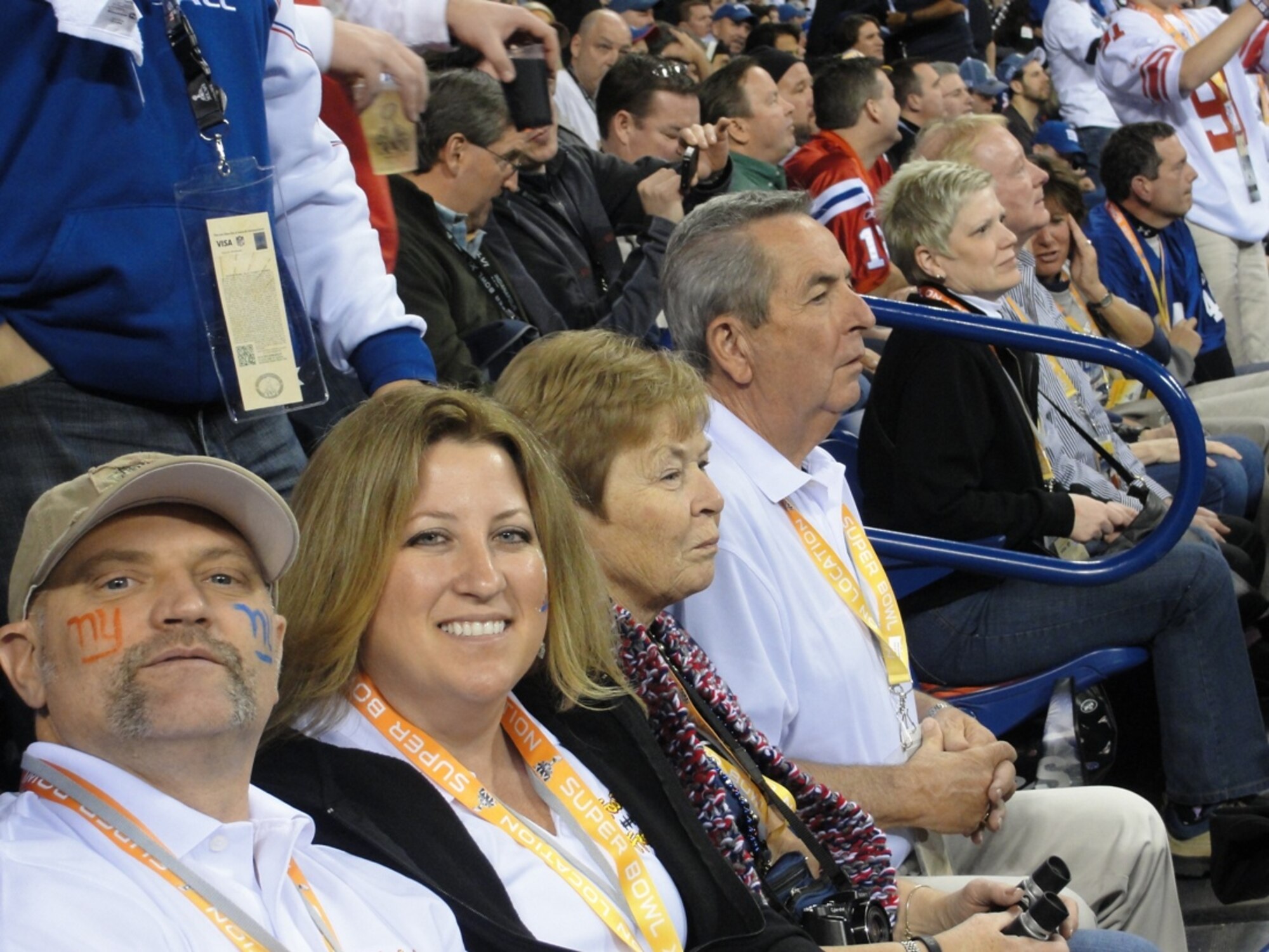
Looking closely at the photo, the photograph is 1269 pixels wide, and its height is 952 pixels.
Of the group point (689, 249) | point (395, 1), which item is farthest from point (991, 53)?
point (395, 1)

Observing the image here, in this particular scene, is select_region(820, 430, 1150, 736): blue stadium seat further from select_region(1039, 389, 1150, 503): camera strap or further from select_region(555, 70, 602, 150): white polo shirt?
select_region(555, 70, 602, 150): white polo shirt

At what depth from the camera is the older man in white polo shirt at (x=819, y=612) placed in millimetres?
2596

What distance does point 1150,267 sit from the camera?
6262 mm

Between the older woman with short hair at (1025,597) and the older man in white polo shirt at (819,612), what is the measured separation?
2.01 feet

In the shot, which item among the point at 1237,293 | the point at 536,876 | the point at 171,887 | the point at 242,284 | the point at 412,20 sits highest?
the point at 412,20

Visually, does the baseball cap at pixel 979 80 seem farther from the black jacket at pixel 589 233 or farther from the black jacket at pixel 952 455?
the black jacket at pixel 952 455

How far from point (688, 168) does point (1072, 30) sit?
5090 mm

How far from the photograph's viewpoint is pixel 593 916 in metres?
1.82

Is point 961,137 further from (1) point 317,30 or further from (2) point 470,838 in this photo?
(2) point 470,838

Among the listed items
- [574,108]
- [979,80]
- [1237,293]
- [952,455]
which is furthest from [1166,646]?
[979,80]

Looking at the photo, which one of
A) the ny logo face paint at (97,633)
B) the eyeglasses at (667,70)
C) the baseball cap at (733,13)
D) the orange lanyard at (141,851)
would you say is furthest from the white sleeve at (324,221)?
the baseball cap at (733,13)

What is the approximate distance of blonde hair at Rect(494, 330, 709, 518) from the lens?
231 cm

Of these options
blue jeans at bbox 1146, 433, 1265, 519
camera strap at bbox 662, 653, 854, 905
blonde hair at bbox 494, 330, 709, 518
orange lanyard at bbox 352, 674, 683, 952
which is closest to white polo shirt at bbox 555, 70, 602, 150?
blue jeans at bbox 1146, 433, 1265, 519

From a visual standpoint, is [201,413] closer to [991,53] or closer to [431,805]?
[431,805]
